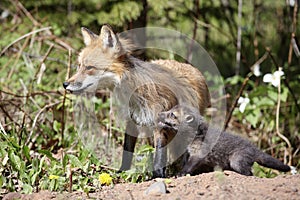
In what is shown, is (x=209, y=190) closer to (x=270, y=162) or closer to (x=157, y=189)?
(x=157, y=189)

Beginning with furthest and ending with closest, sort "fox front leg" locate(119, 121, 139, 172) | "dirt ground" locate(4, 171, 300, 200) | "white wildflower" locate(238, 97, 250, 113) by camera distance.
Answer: "white wildflower" locate(238, 97, 250, 113) → "fox front leg" locate(119, 121, 139, 172) → "dirt ground" locate(4, 171, 300, 200)

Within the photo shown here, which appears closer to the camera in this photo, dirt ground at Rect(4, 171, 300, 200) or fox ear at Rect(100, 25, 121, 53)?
dirt ground at Rect(4, 171, 300, 200)

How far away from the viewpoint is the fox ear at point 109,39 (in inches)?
196

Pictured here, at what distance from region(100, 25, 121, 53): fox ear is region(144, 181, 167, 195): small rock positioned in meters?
1.54

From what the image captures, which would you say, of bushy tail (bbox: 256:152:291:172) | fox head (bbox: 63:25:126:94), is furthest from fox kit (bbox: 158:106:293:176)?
fox head (bbox: 63:25:126:94)

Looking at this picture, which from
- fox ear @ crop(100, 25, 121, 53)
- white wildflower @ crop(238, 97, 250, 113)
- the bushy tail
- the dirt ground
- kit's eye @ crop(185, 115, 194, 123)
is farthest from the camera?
white wildflower @ crop(238, 97, 250, 113)

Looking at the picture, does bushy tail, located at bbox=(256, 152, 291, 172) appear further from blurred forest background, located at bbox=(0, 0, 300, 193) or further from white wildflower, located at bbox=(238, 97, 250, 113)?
white wildflower, located at bbox=(238, 97, 250, 113)

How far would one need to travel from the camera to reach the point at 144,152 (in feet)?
17.5

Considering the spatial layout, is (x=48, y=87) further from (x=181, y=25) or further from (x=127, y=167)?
(x=181, y=25)

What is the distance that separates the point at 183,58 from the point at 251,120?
6.25 ft

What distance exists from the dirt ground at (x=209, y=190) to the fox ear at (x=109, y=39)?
140 centimetres

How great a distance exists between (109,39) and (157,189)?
1.69 meters

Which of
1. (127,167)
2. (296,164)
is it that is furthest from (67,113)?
(296,164)

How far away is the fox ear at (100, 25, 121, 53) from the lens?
4.98 metres
